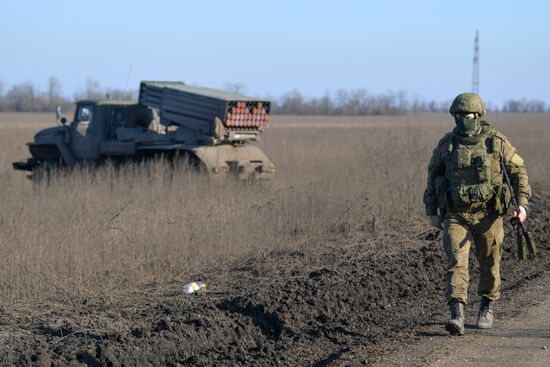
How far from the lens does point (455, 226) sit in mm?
7297

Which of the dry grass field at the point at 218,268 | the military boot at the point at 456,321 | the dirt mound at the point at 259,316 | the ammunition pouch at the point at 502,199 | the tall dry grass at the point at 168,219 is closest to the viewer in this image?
the dirt mound at the point at 259,316

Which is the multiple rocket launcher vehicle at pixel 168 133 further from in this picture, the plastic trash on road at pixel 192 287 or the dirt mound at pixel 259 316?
the plastic trash on road at pixel 192 287

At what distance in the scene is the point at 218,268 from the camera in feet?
33.6

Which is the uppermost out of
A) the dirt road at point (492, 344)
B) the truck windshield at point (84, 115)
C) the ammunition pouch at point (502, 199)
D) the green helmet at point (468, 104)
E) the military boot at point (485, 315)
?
the green helmet at point (468, 104)

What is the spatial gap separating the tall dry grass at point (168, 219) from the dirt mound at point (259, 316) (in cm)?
50

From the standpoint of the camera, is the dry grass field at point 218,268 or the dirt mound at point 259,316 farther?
the dry grass field at point 218,268

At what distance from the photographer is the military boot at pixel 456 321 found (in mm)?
7148

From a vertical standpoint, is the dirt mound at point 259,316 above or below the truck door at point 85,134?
below

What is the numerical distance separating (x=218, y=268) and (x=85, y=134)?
10568mm

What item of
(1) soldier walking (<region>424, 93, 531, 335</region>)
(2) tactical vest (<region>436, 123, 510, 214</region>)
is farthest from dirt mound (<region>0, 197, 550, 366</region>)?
(2) tactical vest (<region>436, 123, 510, 214</region>)

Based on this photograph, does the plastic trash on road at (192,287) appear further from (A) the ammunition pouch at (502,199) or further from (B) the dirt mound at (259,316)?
(A) the ammunition pouch at (502,199)

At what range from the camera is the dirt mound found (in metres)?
6.67

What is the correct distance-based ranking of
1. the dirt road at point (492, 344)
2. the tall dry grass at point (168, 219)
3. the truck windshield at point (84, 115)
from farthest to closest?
the truck windshield at point (84, 115), the tall dry grass at point (168, 219), the dirt road at point (492, 344)

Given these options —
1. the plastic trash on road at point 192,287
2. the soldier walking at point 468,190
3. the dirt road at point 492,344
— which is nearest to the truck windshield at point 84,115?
the plastic trash on road at point 192,287
